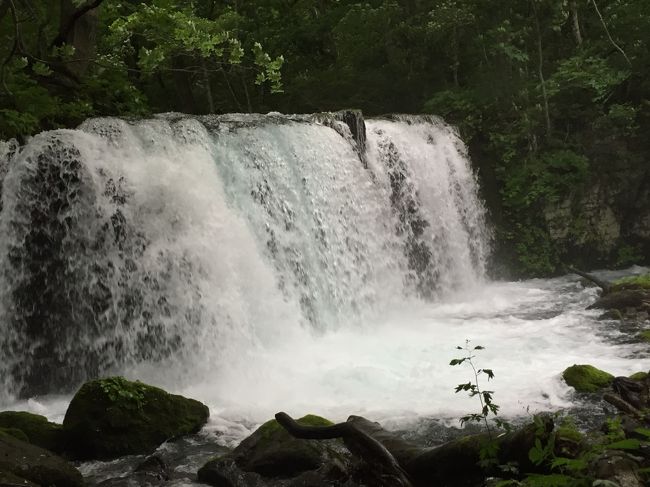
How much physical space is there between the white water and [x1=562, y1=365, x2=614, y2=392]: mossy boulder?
0.55 feet

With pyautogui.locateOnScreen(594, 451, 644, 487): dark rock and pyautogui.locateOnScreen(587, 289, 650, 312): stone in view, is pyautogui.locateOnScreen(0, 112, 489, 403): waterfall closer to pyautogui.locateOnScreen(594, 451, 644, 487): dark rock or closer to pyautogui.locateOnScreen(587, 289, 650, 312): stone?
pyautogui.locateOnScreen(587, 289, 650, 312): stone

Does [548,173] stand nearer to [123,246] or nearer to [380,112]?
[380,112]

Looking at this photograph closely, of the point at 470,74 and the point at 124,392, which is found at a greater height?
the point at 470,74

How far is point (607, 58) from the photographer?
14930 millimetres

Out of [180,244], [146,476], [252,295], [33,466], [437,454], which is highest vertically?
[180,244]

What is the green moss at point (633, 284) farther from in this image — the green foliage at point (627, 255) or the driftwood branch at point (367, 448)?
the driftwood branch at point (367, 448)

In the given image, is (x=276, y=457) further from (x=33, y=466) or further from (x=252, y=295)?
(x=252, y=295)

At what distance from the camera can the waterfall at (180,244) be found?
830 cm

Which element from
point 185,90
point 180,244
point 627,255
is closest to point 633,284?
point 627,255

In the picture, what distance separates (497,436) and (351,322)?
22.5 ft

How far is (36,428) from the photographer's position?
6293 millimetres

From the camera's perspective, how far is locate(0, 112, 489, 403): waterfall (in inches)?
327

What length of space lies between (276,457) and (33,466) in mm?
1958

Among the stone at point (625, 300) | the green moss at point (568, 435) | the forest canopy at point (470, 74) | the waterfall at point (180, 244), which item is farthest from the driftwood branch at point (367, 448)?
the forest canopy at point (470, 74)
